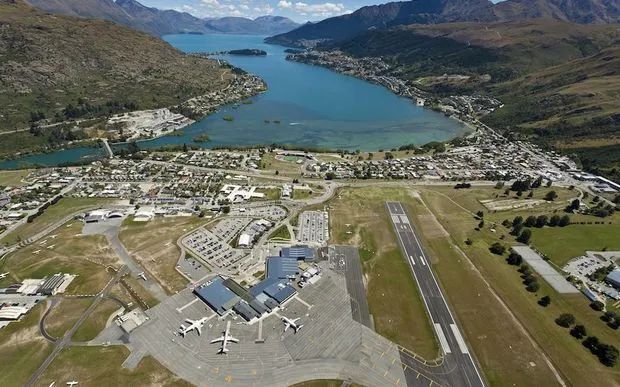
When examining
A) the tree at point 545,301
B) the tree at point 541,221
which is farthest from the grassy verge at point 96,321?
the tree at point 541,221

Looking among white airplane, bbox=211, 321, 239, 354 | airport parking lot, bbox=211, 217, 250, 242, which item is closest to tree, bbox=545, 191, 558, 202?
airport parking lot, bbox=211, 217, 250, 242

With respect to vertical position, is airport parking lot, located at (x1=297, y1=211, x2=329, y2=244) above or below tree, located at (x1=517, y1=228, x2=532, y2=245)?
below

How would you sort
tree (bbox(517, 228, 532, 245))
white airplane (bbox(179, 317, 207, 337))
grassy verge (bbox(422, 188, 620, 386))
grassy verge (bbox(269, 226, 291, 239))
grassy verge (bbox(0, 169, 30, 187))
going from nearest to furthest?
grassy verge (bbox(422, 188, 620, 386))
white airplane (bbox(179, 317, 207, 337))
grassy verge (bbox(269, 226, 291, 239))
tree (bbox(517, 228, 532, 245))
grassy verge (bbox(0, 169, 30, 187))

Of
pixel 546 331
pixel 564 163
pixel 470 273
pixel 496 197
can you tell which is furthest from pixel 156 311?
pixel 564 163

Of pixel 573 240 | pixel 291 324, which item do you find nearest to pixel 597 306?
pixel 573 240

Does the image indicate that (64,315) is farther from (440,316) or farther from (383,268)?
(440,316)

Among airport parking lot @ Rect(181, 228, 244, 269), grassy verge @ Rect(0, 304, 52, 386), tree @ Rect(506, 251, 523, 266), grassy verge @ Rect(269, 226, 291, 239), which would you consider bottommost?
→ grassy verge @ Rect(0, 304, 52, 386)

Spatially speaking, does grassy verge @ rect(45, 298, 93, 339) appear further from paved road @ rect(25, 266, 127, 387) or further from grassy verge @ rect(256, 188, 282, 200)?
grassy verge @ rect(256, 188, 282, 200)

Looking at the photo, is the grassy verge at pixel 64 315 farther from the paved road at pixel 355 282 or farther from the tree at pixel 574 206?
the tree at pixel 574 206
